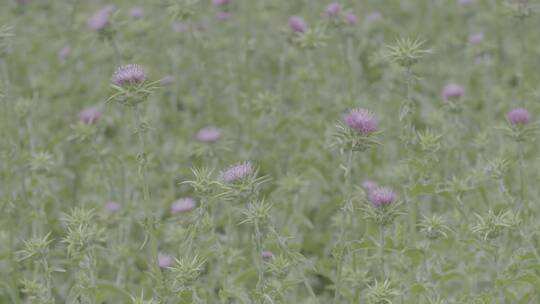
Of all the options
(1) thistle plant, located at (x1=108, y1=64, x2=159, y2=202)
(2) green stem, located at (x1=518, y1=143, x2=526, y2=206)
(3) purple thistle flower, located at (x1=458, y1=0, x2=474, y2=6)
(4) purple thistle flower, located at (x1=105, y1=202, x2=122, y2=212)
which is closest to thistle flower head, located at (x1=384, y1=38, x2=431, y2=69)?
(2) green stem, located at (x1=518, y1=143, x2=526, y2=206)

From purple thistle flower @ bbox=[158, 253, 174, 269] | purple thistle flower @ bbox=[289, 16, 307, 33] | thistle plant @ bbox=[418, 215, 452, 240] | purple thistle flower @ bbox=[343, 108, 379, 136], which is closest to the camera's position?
purple thistle flower @ bbox=[343, 108, 379, 136]

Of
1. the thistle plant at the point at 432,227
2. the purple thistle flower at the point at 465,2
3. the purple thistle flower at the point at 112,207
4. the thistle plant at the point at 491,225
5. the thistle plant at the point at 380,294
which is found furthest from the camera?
the purple thistle flower at the point at 465,2

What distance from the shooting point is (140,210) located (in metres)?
6.49

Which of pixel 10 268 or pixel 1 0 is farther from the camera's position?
pixel 1 0

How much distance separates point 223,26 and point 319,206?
386 cm

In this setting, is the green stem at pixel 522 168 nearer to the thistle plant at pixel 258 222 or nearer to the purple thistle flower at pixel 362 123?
the purple thistle flower at pixel 362 123

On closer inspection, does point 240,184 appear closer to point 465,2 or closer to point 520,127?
point 520,127

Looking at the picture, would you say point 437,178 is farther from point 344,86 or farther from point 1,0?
point 1,0

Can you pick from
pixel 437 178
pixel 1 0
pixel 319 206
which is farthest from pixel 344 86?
pixel 1 0

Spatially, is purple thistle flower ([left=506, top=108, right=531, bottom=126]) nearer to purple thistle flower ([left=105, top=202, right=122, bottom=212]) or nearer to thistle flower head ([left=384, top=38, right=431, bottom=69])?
thistle flower head ([left=384, top=38, right=431, bottom=69])

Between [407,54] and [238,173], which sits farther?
[407,54]

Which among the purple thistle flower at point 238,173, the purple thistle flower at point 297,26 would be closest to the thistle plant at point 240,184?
the purple thistle flower at point 238,173

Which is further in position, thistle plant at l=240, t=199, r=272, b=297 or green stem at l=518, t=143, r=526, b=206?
green stem at l=518, t=143, r=526, b=206

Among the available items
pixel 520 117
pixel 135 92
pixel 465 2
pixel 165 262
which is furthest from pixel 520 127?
pixel 465 2
